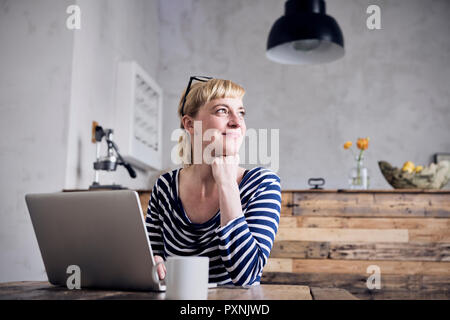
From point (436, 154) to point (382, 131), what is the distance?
484 mm

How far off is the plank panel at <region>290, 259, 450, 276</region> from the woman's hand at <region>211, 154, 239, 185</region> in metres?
1.29

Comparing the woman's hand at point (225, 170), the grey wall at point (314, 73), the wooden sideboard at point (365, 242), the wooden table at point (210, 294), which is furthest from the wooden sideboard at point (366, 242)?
the wooden table at point (210, 294)

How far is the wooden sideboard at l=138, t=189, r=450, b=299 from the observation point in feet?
7.61

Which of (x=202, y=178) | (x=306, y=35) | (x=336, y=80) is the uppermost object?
(x=336, y=80)

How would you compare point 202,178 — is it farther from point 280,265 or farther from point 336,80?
point 336,80

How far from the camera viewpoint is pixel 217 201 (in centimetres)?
133

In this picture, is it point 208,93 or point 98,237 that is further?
point 208,93

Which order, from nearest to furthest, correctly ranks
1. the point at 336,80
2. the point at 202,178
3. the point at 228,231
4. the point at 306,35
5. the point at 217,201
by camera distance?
the point at 228,231
the point at 217,201
the point at 202,178
the point at 306,35
the point at 336,80

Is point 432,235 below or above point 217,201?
below

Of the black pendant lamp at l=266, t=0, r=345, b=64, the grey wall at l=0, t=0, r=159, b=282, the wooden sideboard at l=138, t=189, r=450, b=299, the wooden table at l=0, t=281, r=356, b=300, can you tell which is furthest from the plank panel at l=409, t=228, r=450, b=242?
the grey wall at l=0, t=0, r=159, b=282

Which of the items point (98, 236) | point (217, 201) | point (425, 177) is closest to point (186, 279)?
point (98, 236)

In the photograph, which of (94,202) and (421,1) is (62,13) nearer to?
(94,202)

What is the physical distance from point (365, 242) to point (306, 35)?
1.20 meters
